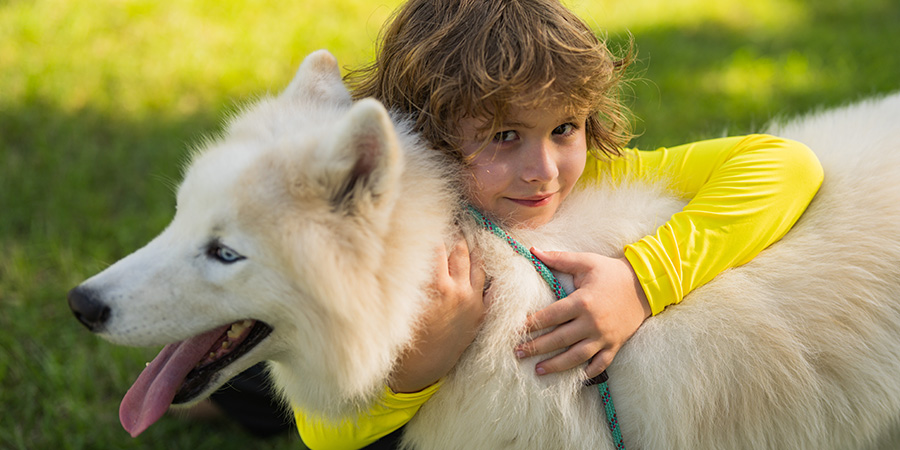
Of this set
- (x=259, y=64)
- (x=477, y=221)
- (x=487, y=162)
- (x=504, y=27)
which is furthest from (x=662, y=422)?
(x=259, y=64)

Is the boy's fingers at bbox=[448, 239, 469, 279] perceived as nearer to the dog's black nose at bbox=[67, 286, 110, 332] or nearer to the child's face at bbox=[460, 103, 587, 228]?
the child's face at bbox=[460, 103, 587, 228]

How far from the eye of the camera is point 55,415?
2.78 meters

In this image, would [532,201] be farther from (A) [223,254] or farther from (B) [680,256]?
(A) [223,254]

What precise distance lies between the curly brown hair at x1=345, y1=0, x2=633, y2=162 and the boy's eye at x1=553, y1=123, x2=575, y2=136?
0.20ft

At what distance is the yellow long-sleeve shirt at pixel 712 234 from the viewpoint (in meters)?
1.98

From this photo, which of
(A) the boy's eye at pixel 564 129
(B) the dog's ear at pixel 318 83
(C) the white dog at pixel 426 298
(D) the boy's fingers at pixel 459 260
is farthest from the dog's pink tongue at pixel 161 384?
(A) the boy's eye at pixel 564 129

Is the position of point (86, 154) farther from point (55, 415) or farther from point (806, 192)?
point (806, 192)

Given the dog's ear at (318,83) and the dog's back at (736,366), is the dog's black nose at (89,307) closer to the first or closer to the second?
the dog's ear at (318,83)

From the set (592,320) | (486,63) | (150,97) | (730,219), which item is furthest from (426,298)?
(150,97)

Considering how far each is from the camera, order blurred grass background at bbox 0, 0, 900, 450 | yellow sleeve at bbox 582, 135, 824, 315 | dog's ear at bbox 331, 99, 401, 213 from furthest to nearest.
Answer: blurred grass background at bbox 0, 0, 900, 450 → yellow sleeve at bbox 582, 135, 824, 315 → dog's ear at bbox 331, 99, 401, 213

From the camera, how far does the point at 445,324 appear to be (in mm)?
1902

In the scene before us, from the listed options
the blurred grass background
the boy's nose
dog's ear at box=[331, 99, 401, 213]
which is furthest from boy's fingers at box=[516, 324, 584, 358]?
the blurred grass background

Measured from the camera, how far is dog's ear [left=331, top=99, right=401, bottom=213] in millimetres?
1555

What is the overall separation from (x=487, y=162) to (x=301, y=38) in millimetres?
4284
